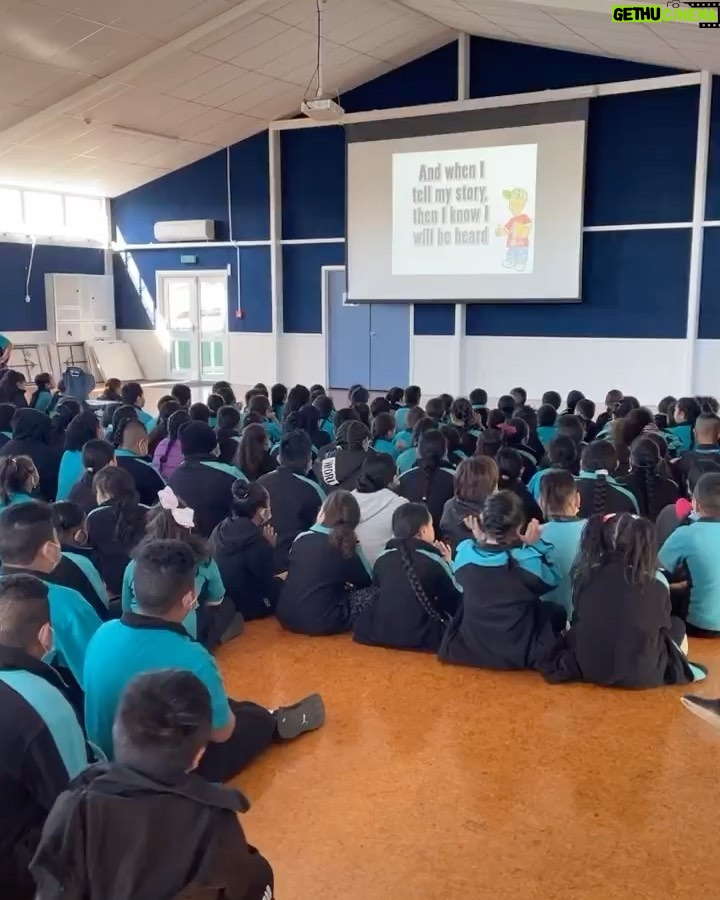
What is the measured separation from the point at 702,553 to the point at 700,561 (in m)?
0.03

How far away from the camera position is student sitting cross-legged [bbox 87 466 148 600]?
11.0 feet

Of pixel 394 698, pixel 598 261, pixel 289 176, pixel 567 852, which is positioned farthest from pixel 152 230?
pixel 567 852

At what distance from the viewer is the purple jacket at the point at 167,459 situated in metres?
5.00

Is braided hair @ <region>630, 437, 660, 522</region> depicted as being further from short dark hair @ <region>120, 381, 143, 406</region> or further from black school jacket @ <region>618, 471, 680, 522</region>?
short dark hair @ <region>120, 381, 143, 406</region>

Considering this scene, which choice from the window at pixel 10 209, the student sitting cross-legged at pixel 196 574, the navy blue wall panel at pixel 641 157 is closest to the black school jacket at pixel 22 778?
the student sitting cross-legged at pixel 196 574

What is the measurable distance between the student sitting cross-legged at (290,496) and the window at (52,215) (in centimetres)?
987

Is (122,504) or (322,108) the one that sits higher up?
(322,108)

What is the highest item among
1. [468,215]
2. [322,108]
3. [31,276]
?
[322,108]

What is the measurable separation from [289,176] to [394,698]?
34.2 ft

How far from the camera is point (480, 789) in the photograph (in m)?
2.41

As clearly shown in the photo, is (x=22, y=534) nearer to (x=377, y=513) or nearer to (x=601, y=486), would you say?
(x=377, y=513)

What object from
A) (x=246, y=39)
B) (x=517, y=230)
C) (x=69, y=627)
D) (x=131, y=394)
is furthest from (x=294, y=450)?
(x=517, y=230)

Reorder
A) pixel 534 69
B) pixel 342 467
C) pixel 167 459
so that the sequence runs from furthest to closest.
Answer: pixel 534 69
pixel 167 459
pixel 342 467

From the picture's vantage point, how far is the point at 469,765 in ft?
8.34
